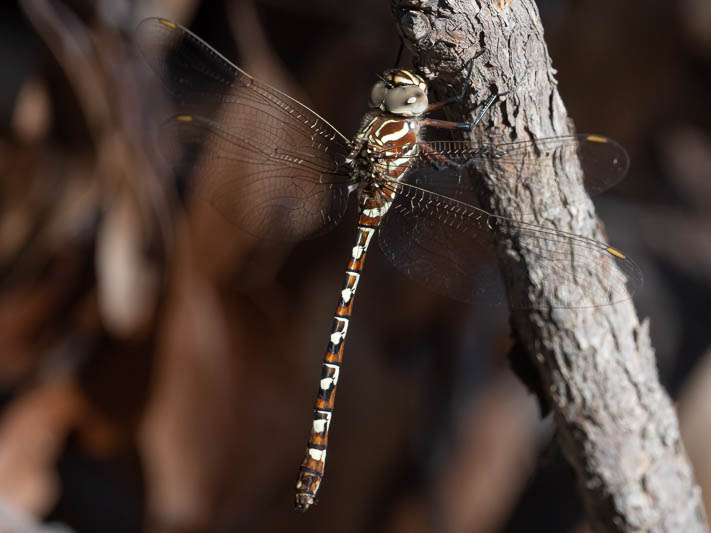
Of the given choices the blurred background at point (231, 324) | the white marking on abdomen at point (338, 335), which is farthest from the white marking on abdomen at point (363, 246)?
the blurred background at point (231, 324)

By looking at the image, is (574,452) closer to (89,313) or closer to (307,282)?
(307,282)

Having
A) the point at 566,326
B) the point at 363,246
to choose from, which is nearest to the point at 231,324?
the point at 363,246

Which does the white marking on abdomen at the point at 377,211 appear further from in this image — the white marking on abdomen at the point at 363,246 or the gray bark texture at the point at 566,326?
the gray bark texture at the point at 566,326

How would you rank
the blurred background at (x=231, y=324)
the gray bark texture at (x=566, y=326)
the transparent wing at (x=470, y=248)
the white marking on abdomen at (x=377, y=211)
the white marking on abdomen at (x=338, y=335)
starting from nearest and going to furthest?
the gray bark texture at (x=566, y=326) → the transparent wing at (x=470, y=248) → the white marking on abdomen at (x=377, y=211) → the white marking on abdomen at (x=338, y=335) → the blurred background at (x=231, y=324)

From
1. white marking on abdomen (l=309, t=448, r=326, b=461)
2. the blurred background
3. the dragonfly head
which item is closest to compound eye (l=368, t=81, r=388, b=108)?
the dragonfly head

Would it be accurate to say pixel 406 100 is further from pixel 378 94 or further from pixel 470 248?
pixel 470 248

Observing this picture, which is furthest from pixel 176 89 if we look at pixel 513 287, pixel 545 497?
pixel 545 497
